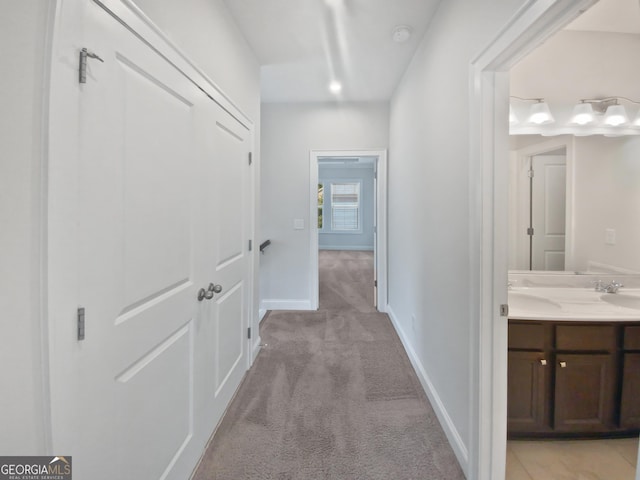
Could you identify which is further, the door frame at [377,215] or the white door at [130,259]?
the door frame at [377,215]

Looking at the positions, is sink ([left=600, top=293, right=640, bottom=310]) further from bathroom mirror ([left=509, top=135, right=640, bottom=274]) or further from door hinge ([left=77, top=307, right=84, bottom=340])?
door hinge ([left=77, top=307, right=84, bottom=340])

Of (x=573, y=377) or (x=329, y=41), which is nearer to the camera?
(x=573, y=377)

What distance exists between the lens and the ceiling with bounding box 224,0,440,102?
1886 mm

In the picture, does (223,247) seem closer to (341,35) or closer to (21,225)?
(21,225)

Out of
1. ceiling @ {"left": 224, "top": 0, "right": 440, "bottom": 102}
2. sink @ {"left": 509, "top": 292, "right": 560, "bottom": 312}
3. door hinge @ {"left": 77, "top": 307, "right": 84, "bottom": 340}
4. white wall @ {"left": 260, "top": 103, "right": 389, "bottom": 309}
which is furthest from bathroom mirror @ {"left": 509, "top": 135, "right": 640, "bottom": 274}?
door hinge @ {"left": 77, "top": 307, "right": 84, "bottom": 340}

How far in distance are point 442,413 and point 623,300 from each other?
4.45ft

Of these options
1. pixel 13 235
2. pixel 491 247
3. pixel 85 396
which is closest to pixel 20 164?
pixel 13 235

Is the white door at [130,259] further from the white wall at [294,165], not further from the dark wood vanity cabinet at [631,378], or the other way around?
the dark wood vanity cabinet at [631,378]

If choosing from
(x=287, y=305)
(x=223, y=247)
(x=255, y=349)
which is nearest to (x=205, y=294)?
(x=223, y=247)

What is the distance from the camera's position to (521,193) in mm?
2137

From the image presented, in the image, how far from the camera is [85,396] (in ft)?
2.64

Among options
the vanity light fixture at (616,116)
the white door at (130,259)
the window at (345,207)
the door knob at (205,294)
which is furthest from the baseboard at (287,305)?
the window at (345,207)

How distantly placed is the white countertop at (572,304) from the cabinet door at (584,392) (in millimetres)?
213

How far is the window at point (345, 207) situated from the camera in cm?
926
